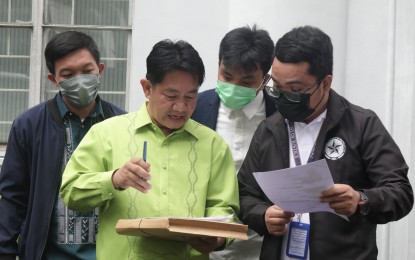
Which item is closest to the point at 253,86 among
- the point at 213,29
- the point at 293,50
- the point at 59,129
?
the point at 293,50

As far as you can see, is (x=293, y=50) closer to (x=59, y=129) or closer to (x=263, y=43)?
(x=263, y=43)

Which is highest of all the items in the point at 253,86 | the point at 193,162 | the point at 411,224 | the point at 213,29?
the point at 213,29

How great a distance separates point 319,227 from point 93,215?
1.30 m

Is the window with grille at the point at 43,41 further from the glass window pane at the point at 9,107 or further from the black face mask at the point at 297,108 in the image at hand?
the black face mask at the point at 297,108

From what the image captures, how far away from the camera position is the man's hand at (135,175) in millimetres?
4484

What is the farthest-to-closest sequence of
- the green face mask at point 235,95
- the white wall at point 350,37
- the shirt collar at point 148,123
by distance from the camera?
1. the white wall at point 350,37
2. the green face mask at point 235,95
3. the shirt collar at point 148,123

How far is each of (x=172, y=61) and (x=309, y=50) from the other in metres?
0.68

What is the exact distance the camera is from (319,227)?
4805mm

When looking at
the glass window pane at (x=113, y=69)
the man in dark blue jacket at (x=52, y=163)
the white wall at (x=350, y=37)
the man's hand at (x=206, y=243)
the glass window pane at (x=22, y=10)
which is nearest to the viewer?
the man's hand at (x=206, y=243)

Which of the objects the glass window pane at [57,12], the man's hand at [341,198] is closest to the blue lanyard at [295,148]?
the man's hand at [341,198]

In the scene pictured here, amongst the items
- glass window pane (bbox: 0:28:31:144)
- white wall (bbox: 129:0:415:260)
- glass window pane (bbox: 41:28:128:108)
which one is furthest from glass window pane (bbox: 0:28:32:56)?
white wall (bbox: 129:0:415:260)

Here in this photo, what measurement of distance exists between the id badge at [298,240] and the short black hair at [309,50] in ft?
2.43

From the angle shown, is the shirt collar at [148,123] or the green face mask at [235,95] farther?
the green face mask at [235,95]

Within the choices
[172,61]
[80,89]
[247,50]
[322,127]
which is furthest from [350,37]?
[172,61]
